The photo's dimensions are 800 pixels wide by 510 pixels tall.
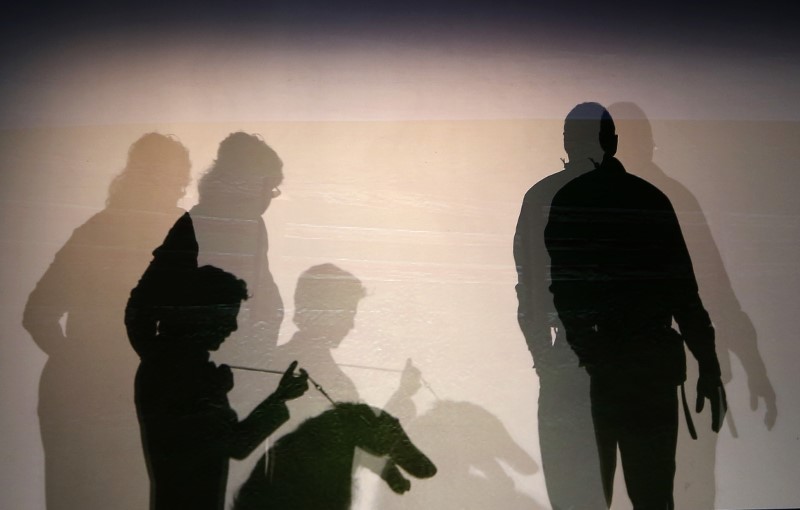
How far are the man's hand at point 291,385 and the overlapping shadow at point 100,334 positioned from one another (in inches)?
15.9

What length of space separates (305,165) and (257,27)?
0.51m

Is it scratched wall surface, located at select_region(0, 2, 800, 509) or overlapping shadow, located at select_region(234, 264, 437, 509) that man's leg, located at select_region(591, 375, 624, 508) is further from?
overlapping shadow, located at select_region(234, 264, 437, 509)

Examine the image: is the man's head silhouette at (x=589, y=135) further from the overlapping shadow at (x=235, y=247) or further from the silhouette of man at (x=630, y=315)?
the overlapping shadow at (x=235, y=247)

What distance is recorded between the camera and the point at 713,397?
127 cm

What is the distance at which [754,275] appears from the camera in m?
1.36

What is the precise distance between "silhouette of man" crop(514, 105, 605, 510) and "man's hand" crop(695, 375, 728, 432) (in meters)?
0.33

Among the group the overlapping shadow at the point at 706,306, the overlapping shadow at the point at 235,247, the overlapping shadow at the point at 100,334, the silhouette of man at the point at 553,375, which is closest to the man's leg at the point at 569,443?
the silhouette of man at the point at 553,375

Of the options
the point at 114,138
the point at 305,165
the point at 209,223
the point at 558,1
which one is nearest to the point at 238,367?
the point at 209,223

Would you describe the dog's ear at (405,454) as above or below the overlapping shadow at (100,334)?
below

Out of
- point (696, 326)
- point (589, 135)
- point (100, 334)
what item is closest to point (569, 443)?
point (696, 326)

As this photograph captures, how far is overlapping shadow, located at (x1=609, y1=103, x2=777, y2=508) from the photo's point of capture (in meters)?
1.23

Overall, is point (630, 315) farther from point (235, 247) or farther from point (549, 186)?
point (235, 247)

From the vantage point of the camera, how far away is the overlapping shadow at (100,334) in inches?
46.7

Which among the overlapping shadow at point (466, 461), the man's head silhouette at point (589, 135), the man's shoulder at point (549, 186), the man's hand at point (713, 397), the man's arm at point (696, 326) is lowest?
the overlapping shadow at point (466, 461)
